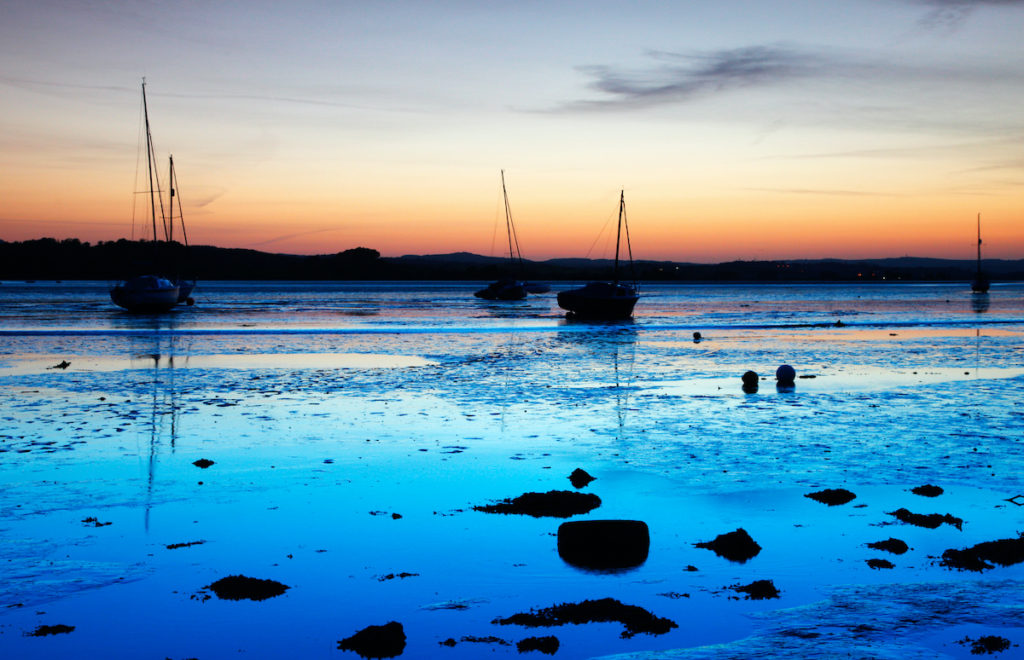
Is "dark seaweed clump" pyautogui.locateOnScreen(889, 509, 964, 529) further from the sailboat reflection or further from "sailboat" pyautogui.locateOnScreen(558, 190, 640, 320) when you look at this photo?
"sailboat" pyautogui.locateOnScreen(558, 190, 640, 320)

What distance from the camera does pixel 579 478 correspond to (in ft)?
34.4

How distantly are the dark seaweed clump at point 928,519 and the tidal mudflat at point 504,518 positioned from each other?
32 millimetres

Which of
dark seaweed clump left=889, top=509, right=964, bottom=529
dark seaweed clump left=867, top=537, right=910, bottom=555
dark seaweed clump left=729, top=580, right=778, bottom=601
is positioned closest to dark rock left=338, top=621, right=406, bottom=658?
dark seaweed clump left=729, top=580, right=778, bottom=601

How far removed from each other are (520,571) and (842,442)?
24.5 feet

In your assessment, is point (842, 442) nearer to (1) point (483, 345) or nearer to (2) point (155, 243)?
(1) point (483, 345)

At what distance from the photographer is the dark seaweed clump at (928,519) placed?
862 cm

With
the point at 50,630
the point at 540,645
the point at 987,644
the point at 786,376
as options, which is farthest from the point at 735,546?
the point at 786,376

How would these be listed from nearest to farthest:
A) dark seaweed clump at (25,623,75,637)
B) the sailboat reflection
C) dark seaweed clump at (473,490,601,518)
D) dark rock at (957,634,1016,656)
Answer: dark rock at (957,634,1016,656) < dark seaweed clump at (25,623,75,637) < dark seaweed clump at (473,490,601,518) < the sailboat reflection

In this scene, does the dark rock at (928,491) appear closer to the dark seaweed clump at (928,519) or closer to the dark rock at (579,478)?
the dark seaweed clump at (928,519)

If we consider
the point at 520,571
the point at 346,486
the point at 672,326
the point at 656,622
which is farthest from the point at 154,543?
the point at 672,326

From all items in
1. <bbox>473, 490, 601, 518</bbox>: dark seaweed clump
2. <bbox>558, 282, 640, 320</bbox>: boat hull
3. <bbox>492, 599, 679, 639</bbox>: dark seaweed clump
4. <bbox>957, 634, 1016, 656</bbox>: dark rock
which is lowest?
<bbox>957, 634, 1016, 656</bbox>: dark rock

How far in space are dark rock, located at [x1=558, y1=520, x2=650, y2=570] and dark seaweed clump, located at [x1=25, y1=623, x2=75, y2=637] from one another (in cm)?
384

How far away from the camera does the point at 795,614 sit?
21.0 feet

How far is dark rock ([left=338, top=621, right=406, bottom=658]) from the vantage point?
19.0 feet
